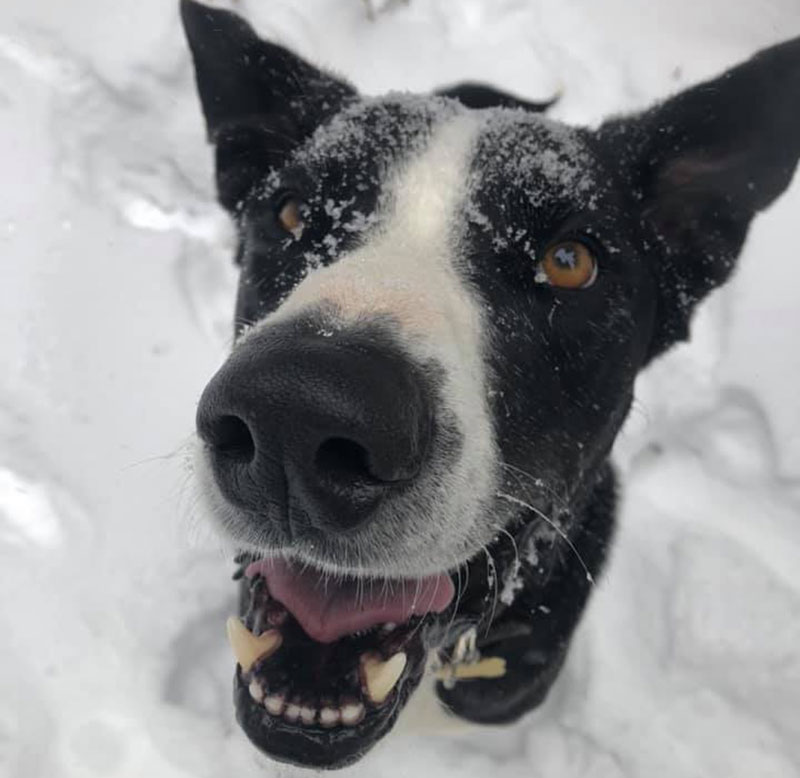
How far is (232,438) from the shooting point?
151 centimetres

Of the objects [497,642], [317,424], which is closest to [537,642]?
[497,642]

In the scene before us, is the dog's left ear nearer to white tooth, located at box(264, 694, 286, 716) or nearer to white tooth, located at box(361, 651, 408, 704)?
white tooth, located at box(361, 651, 408, 704)

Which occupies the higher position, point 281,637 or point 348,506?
point 348,506

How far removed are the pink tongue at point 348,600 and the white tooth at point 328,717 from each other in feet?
0.49

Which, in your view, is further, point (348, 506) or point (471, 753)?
point (471, 753)

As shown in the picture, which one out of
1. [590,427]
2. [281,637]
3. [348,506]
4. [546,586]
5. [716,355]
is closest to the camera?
[348,506]

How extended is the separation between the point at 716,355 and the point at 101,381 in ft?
8.68

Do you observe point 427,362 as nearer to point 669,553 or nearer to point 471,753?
point 471,753

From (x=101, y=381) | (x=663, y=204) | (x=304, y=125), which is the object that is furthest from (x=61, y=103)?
(x=663, y=204)

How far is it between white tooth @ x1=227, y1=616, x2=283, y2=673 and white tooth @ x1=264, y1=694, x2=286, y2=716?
3.5 inches

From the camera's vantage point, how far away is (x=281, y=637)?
6.40 ft

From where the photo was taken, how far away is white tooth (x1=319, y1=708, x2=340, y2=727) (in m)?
1.84

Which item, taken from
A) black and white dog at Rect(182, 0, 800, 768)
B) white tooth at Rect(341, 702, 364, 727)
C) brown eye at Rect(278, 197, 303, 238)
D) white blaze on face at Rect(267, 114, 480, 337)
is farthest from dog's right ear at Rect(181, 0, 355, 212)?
white tooth at Rect(341, 702, 364, 727)

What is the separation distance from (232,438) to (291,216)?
2.94 feet
